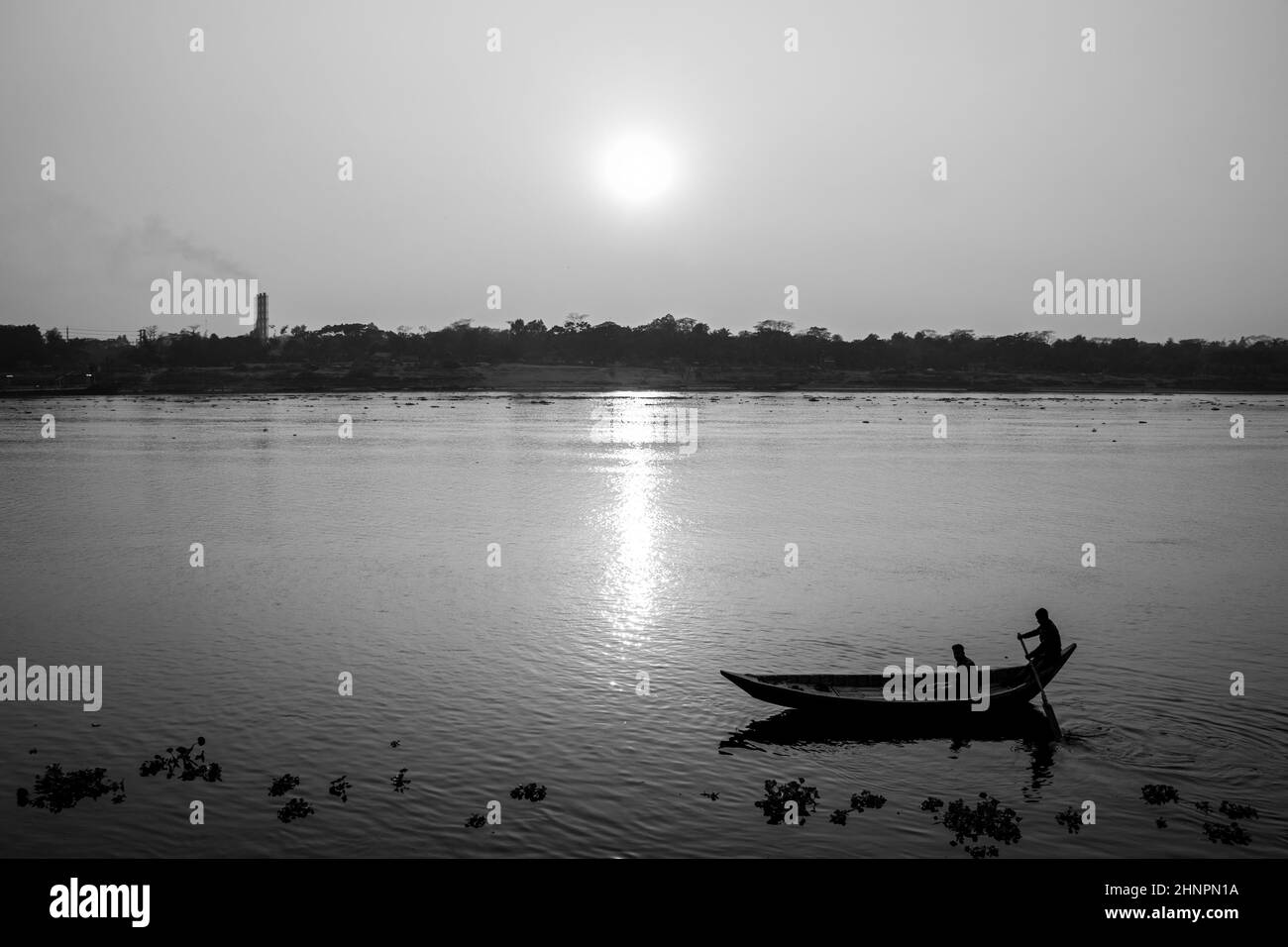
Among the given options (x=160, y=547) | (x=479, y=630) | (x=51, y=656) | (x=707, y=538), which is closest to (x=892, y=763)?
(x=479, y=630)

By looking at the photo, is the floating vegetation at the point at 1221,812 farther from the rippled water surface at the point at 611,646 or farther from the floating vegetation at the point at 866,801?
the floating vegetation at the point at 866,801

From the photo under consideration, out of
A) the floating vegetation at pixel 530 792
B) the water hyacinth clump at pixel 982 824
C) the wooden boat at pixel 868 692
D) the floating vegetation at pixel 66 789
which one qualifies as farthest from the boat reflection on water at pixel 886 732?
the floating vegetation at pixel 66 789

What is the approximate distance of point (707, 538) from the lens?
49500 mm

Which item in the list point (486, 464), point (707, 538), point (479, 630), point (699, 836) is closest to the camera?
point (699, 836)

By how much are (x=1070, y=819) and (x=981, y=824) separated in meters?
1.74

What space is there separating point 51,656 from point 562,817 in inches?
682

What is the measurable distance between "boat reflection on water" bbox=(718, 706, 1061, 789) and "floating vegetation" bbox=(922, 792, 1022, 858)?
3247 mm

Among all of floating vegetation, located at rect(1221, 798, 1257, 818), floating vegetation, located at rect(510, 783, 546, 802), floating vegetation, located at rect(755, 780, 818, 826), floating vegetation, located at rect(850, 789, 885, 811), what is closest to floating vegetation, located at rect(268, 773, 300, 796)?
floating vegetation, located at rect(510, 783, 546, 802)

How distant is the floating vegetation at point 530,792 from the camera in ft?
61.5

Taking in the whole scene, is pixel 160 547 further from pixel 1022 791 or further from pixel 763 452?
pixel 763 452

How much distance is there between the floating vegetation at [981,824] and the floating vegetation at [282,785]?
37.2ft

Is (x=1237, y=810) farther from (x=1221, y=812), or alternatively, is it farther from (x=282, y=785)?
(x=282, y=785)

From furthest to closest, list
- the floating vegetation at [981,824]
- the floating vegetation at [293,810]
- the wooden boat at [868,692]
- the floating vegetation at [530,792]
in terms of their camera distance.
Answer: the wooden boat at [868,692] → the floating vegetation at [530,792] → the floating vegetation at [293,810] → the floating vegetation at [981,824]

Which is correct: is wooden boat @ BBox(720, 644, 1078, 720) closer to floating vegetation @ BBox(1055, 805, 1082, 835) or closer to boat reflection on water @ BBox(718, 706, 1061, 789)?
boat reflection on water @ BBox(718, 706, 1061, 789)
